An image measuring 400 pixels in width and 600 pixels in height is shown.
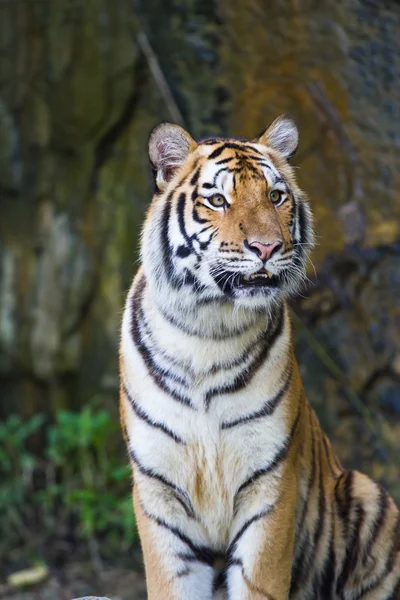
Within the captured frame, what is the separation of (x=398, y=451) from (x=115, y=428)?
5.27 ft

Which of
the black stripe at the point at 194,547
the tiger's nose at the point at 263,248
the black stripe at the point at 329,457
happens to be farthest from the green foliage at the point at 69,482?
the tiger's nose at the point at 263,248

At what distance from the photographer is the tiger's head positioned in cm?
258

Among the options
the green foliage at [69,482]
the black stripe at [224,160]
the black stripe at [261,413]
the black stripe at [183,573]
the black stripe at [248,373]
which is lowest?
the green foliage at [69,482]

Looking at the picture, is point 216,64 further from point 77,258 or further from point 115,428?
point 115,428

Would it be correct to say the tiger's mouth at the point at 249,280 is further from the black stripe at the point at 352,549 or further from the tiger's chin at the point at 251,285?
the black stripe at the point at 352,549

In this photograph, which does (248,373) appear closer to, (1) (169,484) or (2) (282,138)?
(1) (169,484)

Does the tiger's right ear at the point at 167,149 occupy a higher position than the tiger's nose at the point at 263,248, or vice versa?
the tiger's right ear at the point at 167,149

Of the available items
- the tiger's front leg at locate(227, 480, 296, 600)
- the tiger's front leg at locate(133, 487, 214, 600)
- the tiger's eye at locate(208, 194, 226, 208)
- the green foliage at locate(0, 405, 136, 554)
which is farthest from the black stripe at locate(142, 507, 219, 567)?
the green foliage at locate(0, 405, 136, 554)

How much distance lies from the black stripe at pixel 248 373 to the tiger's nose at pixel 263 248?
14.8 inches

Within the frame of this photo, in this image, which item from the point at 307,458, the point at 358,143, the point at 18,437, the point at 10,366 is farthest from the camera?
the point at 10,366

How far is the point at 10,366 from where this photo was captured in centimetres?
541

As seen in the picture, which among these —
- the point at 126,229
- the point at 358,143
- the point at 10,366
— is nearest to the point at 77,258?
the point at 126,229

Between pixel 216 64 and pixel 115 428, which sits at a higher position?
pixel 216 64

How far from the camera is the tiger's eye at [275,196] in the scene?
2718 mm
